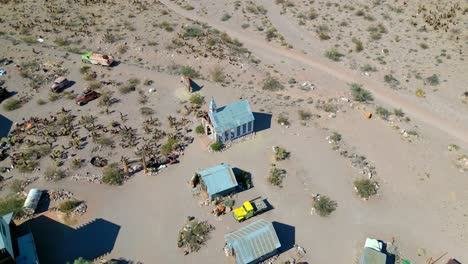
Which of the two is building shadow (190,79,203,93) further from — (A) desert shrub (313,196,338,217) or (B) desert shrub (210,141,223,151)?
(A) desert shrub (313,196,338,217)

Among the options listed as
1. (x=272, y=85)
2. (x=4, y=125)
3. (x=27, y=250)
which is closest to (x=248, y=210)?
(x=27, y=250)

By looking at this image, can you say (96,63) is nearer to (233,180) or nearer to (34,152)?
(34,152)

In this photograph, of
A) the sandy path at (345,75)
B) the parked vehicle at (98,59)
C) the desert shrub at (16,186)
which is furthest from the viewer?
the parked vehicle at (98,59)

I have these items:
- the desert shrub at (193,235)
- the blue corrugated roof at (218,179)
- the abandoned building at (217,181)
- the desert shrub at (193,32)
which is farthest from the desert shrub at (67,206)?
the desert shrub at (193,32)

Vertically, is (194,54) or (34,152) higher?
(194,54)

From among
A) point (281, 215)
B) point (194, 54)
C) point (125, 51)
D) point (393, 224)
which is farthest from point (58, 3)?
point (393, 224)

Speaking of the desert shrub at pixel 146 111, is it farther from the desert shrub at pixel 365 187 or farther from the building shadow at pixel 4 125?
the desert shrub at pixel 365 187

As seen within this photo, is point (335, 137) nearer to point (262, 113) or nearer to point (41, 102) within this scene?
point (262, 113)
